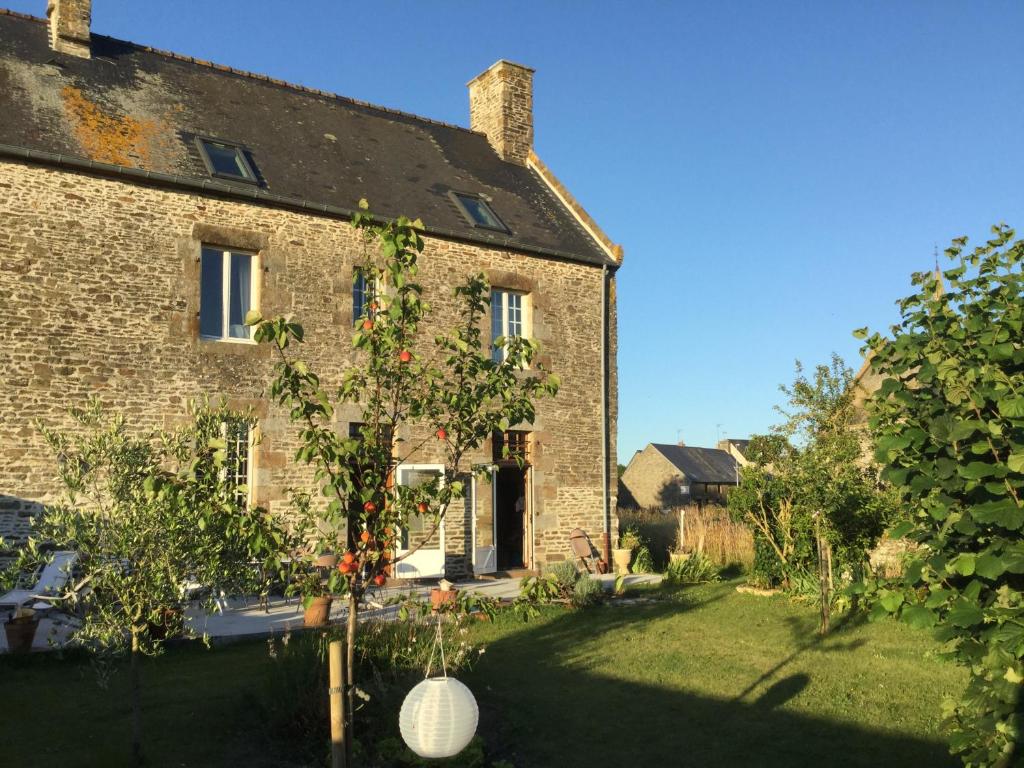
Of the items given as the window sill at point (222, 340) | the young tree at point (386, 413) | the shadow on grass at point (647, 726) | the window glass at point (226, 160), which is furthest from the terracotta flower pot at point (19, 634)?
the window glass at point (226, 160)

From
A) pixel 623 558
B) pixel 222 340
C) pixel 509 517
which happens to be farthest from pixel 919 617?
pixel 509 517

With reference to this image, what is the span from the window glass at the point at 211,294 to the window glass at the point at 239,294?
0.15m

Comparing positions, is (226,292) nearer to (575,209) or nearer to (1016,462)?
(575,209)

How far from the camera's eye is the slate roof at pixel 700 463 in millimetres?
42625

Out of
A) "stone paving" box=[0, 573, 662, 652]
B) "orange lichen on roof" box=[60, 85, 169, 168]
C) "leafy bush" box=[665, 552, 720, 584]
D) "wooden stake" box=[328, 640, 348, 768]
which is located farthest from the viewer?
"leafy bush" box=[665, 552, 720, 584]

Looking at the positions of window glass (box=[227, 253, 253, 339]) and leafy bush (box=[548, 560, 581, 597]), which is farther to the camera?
window glass (box=[227, 253, 253, 339])

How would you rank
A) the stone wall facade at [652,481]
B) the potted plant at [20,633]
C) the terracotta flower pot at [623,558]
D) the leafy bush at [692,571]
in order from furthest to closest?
1. the stone wall facade at [652,481]
2. the terracotta flower pot at [623,558]
3. the leafy bush at [692,571]
4. the potted plant at [20,633]

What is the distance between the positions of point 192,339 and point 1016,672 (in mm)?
11253

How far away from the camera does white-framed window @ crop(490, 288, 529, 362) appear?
15336mm

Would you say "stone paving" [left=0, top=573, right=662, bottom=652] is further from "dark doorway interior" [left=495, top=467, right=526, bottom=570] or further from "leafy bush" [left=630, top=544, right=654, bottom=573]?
"dark doorway interior" [left=495, top=467, right=526, bottom=570]

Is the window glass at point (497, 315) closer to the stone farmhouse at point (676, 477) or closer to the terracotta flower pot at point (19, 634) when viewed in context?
the terracotta flower pot at point (19, 634)

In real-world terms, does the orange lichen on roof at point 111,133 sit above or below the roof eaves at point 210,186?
above

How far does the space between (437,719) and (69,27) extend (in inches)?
535

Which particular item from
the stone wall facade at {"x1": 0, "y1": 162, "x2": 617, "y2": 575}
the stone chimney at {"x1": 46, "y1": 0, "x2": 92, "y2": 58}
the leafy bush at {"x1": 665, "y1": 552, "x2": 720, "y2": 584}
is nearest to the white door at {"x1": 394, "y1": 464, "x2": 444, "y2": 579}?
the stone wall facade at {"x1": 0, "y1": 162, "x2": 617, "y2": 575}
